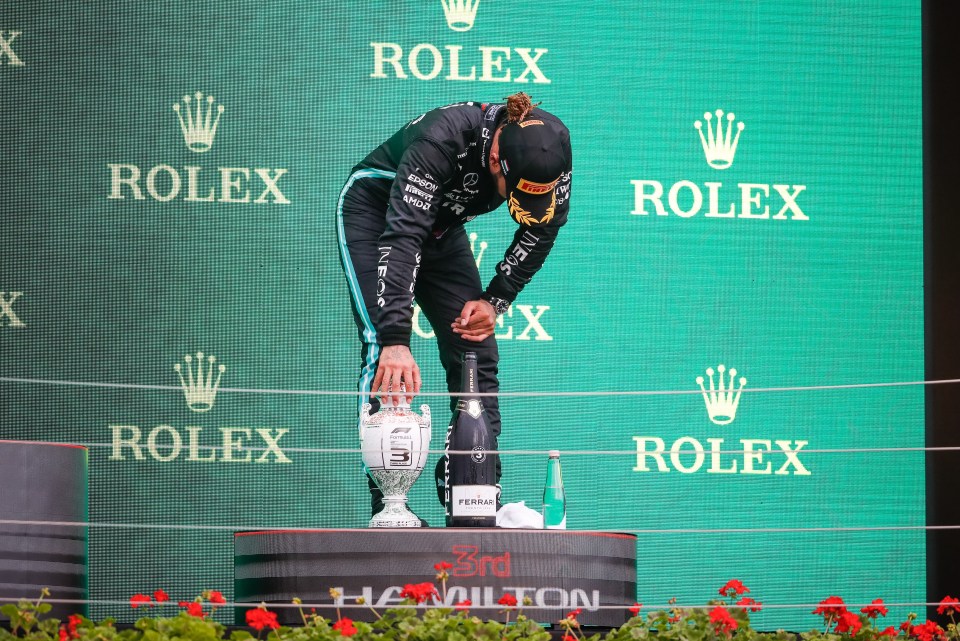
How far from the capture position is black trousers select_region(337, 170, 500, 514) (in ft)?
8.42

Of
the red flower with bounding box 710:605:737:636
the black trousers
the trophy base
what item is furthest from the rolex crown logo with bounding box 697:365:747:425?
the red flower with bounding box 710:605:737:636

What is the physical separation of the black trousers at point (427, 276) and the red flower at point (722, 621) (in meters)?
0.88

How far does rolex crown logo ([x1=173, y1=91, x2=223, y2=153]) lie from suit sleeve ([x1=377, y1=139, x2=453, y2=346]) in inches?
37.3

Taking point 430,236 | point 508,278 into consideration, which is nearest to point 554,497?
point 508,278

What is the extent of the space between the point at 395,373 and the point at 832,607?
2.55 feet

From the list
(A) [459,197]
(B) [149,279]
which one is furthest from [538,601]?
(B) [149,279]

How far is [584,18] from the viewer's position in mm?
3400

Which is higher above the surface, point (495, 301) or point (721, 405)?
point (495, 301)

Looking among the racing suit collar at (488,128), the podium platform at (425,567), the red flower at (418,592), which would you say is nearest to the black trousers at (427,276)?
the racing suit collar at (488,128)

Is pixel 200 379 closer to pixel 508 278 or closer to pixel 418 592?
pixel 508 278

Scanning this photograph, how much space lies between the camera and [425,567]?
77.2 inches

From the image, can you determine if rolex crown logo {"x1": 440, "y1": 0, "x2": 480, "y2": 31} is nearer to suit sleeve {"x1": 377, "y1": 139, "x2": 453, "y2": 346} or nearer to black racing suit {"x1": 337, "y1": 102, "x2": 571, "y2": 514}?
→ black racing suit {"x1": 337, "y1": 102, "x2": 571, "y2": 514}

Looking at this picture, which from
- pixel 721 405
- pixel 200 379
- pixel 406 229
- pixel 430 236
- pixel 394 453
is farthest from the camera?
pixel 721 405

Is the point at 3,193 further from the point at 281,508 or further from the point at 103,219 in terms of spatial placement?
the point at 281,508
